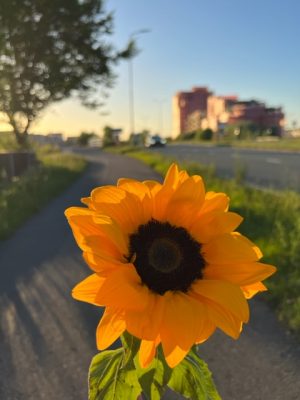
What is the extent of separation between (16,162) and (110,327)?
19870 millimetres

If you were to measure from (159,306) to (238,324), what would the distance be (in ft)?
0.45

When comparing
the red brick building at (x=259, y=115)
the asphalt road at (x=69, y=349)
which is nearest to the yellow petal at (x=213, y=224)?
the asphalt road at (x=69, y=349)

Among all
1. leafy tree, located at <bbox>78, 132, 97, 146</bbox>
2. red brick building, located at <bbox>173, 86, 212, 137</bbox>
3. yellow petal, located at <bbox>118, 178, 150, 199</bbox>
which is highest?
yellow petal, located at <bbox>118, 178, 150, 199</bbox>

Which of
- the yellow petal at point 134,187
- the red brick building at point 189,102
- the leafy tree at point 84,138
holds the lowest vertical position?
the leafy tree at point 84,138

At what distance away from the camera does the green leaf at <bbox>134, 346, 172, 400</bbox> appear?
92cm

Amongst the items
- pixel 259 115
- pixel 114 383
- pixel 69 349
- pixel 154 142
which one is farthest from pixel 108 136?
pixel 114 383

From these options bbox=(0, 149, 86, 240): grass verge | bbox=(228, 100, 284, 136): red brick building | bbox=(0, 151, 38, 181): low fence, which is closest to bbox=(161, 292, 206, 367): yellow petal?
bbox=(0, 149, 86, 240): grass verge

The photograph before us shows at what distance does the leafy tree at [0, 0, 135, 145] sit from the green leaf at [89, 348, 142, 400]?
61.2 feet

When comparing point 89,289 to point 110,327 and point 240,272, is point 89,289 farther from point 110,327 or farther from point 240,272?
point 240,272

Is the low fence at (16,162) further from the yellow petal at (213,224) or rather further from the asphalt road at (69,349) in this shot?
the yellow petal at (213,224)

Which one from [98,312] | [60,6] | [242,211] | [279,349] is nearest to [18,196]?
[242,211]

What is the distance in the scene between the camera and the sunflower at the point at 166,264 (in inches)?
32.3

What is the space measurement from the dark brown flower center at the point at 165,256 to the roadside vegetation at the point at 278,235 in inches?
126

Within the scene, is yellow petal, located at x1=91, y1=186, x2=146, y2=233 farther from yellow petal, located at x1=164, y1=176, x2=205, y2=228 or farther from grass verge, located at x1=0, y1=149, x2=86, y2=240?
grass verge, located at x1=0, y1=149, x2=86, y2=240
